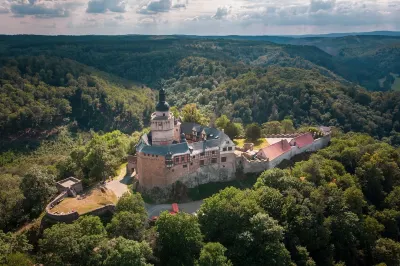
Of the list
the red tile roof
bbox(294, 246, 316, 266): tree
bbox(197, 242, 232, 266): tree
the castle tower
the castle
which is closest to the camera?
bbox(197, 242, 232, 266): tree

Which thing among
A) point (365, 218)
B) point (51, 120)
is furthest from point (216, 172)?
point (51, 120)

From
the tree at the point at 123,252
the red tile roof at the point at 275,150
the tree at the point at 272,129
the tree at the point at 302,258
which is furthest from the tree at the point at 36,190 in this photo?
the tree at the point at 272,129

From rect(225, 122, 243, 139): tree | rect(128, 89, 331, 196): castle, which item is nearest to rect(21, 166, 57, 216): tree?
rect(128, 89, 331, 196): castle

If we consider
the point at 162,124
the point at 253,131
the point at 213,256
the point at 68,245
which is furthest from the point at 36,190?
the point at 253,131

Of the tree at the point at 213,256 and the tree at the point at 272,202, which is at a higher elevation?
the tree at the point at 272,202

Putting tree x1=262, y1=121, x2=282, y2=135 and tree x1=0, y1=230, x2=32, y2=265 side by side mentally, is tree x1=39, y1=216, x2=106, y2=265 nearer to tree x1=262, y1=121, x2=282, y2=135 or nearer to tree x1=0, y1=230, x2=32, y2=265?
tree x1=0, y1=230, x2=32, y2=265

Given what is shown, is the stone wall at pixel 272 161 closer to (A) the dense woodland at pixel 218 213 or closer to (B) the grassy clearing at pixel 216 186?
(B) the grassy clearing at pixel 216 186
